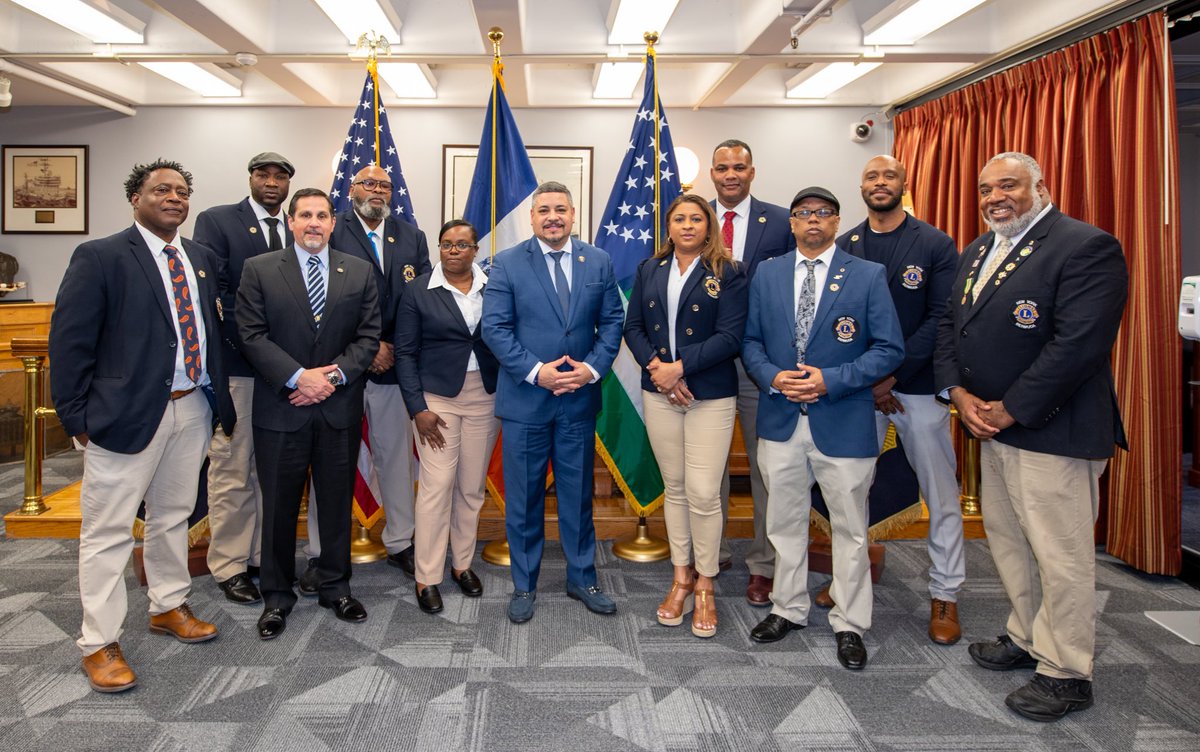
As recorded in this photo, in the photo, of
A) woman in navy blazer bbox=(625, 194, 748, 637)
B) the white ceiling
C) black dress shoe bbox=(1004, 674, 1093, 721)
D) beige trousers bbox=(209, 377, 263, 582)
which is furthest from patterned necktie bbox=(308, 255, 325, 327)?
black dress shoe bbox=(1004, 674, 1093, 721)

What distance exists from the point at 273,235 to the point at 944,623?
3420 millimetres

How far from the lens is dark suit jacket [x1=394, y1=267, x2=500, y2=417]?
3178 millimetres

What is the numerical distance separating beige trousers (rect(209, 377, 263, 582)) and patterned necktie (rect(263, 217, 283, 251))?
0.64 m

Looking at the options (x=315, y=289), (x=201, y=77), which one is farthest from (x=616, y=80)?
(x=315, y=289)

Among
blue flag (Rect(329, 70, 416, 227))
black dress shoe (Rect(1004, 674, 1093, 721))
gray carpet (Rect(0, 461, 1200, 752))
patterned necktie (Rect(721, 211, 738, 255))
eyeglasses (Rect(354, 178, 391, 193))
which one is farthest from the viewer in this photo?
blue flag (Rect(329, 70, 416, 227))

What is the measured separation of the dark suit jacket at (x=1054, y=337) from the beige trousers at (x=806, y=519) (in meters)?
0.55

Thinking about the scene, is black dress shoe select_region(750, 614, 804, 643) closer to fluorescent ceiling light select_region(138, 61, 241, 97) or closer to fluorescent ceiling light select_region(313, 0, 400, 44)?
fluorescent ceiling light select_region(313, 0, 400, 44)

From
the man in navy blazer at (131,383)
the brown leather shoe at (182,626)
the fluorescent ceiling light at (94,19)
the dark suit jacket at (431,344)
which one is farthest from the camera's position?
the fluorescent ceiling light at (94,19)

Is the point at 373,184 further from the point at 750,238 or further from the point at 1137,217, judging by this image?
the point at 1137,217

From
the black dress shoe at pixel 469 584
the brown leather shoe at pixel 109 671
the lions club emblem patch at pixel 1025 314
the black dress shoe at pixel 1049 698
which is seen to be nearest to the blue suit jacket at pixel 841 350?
the lions club emblem patch at pixel 1025 314

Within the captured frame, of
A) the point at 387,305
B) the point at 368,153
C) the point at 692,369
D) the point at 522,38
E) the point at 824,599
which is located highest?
the point at 522,38

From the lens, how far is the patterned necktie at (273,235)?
136 inches

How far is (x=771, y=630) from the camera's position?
297 cm

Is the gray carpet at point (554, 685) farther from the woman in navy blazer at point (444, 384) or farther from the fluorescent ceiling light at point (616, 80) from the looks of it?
the fluorescent ceiling light at point (616, 80)
